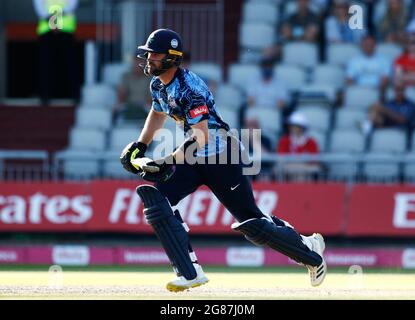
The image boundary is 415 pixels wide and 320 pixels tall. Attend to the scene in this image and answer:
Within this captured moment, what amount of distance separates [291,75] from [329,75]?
0.43 m

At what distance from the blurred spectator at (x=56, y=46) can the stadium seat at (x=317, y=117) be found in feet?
9.56

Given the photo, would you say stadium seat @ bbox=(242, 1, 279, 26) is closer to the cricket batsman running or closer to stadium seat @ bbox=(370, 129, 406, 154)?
stadium seat @ bbox=(370, 129, 406, 154)

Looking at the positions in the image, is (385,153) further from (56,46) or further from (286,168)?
(56,46)

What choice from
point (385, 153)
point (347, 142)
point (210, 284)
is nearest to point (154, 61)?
point (210, 284)

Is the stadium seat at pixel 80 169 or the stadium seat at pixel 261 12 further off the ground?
the stadium seat at pixel 261 12

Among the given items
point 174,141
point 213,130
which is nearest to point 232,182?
point 213,130

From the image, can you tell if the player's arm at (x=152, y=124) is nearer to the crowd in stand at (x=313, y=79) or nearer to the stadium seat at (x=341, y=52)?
the crowd in stand at (x=313, y=79)

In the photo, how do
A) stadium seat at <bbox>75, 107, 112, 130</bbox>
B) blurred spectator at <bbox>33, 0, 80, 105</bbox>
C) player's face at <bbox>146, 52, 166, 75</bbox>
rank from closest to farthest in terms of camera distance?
player's face at <bbox>146, 52, 166, 75</bbox> → stadium seat at <bbox>75, 107, 112, 130</bbox> → blurred spectator at <bbox>33, 0, 80, 105</bbox>

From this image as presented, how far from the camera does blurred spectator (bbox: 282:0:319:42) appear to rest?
1348 centimetres

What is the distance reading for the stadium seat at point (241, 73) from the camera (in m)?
13.2

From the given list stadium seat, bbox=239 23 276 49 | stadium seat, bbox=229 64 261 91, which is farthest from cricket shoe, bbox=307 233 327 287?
stadium seat, bbox=239 23 276 49

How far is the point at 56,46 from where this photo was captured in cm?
1370

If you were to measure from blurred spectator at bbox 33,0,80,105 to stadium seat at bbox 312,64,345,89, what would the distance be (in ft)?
9.32

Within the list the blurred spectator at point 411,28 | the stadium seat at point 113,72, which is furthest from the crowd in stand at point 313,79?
the stadium seat at point 113,72
